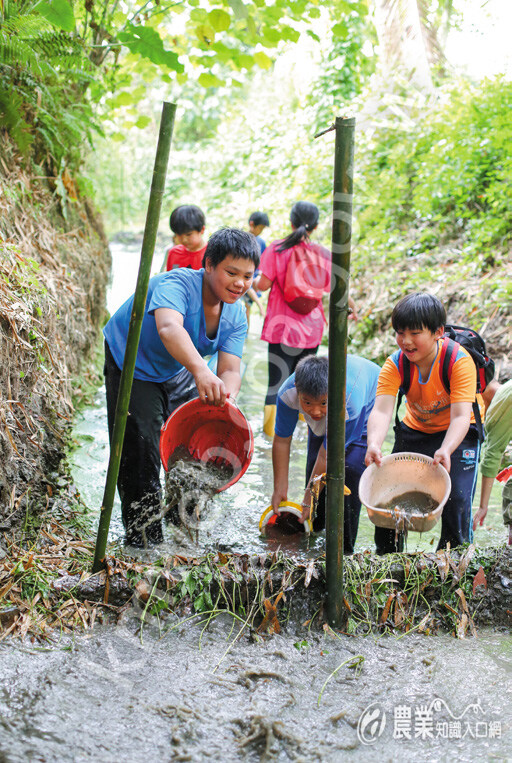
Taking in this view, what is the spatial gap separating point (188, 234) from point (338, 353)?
3706 millimetres

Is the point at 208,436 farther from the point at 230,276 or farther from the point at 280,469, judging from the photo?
the point at 230,276

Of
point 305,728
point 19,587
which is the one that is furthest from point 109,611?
point 305,728

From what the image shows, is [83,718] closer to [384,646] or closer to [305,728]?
[305,728]

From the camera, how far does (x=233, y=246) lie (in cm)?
311

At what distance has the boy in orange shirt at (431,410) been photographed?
10.4 ft

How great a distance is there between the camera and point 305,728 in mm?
2227

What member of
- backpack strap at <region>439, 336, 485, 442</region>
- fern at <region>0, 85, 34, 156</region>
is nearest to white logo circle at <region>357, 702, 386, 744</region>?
backpack strap at <region>439, 336, 485, 442</region>

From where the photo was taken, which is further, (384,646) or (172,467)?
(172,467)

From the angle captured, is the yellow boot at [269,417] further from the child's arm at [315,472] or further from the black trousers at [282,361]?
the child's arm at [315,472]

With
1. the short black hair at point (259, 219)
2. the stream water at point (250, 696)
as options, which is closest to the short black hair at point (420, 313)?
the stream water at point (250, 696)

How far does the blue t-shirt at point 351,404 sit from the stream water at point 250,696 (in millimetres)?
1186

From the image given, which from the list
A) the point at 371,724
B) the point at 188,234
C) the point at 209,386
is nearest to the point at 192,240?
the point at 188,234

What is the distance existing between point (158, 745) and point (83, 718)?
27 cm

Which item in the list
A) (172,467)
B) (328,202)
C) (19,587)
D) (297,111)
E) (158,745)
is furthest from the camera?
(297,111)
